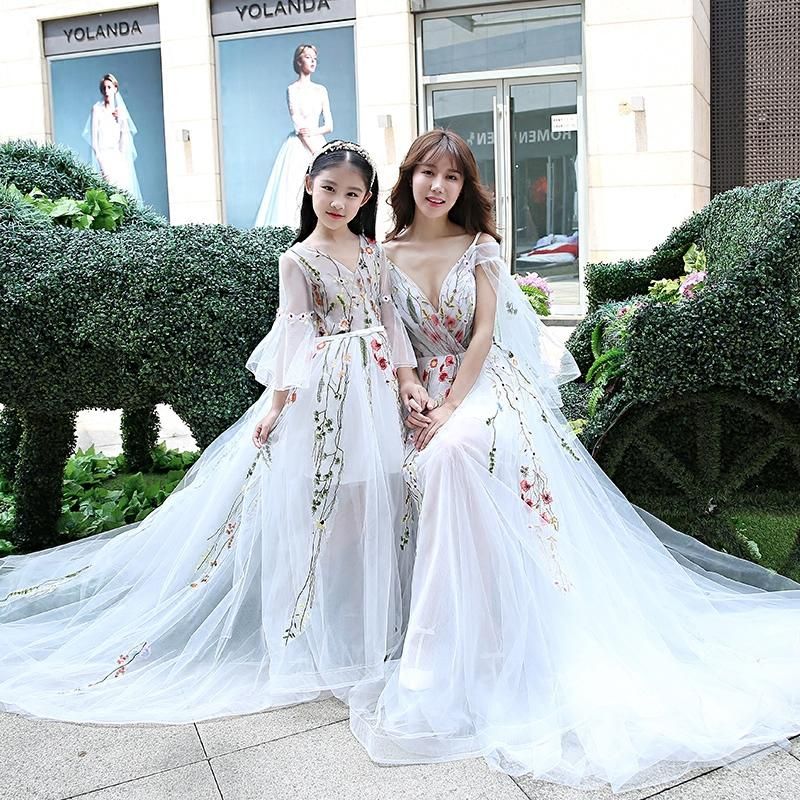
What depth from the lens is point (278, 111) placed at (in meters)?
11.9

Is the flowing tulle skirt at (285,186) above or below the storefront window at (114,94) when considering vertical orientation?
below

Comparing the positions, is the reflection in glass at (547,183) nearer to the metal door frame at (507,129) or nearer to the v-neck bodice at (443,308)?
the metal door frame at (507,129)

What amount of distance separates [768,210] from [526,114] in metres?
7.50

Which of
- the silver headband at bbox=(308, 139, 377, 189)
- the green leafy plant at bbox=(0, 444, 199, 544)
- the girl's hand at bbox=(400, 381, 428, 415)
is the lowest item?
the green leafy plant at bbox=(0, 444, 199, 544)

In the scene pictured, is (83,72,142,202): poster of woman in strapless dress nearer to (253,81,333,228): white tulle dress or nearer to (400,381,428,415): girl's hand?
(253,81,333,228): white tulle dress

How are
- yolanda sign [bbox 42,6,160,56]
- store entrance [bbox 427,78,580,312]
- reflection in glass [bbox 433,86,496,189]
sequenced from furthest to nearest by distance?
yolanda sign [bbox 42,6,160,56], reflection in glass [bbox 433,86,496,189], store entrance [bbox 427,78,580,312]

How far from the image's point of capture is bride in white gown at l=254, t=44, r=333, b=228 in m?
11.6

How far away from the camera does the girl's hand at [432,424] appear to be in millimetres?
2963

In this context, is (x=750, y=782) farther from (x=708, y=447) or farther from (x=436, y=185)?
(x=436, y=185)

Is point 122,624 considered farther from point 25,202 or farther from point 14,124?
point 14,124

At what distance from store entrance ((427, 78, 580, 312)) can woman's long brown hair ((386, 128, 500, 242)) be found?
7936 mm

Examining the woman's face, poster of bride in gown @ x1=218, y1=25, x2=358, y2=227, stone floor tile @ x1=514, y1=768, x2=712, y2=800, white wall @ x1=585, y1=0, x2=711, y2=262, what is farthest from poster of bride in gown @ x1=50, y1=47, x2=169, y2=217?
stone floor tile @ x1=514, y1=768, x2=712, y2=800

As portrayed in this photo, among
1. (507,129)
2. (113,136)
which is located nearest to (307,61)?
(507,129)

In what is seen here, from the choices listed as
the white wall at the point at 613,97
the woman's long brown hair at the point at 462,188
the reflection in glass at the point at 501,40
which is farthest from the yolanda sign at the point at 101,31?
the woman's long brown hair at the point at 462,188
